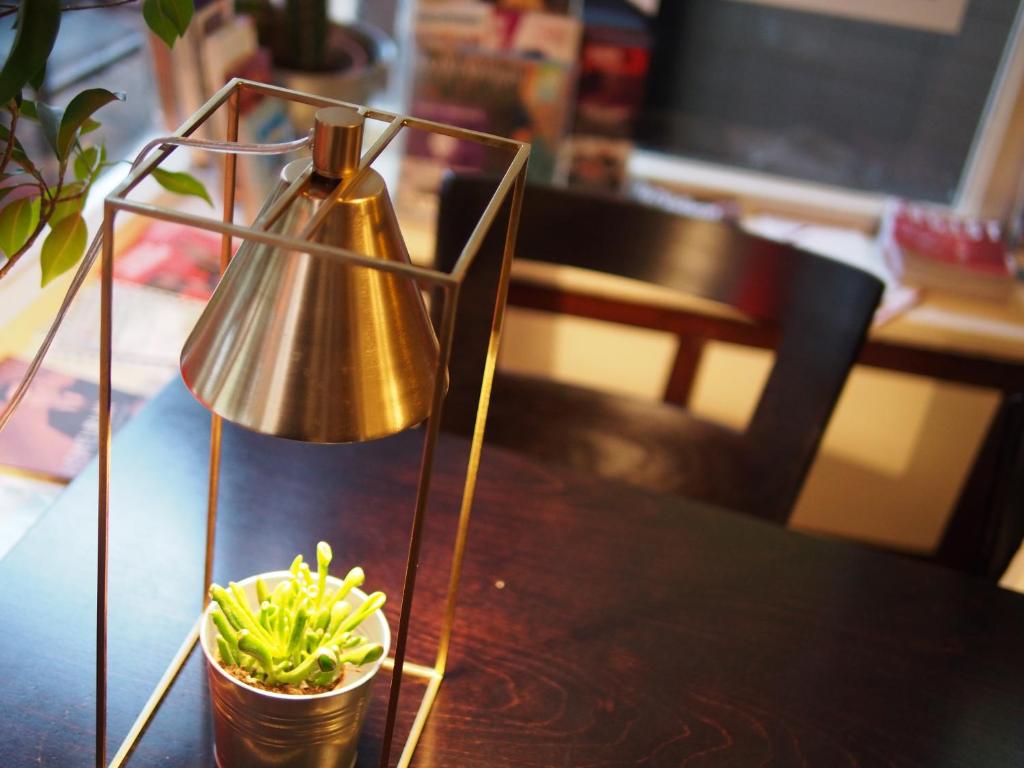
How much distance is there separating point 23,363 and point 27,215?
622 mm

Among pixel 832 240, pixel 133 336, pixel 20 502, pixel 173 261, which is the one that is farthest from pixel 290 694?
pixel 832 240

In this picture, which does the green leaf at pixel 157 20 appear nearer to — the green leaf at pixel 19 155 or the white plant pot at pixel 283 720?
the green leaf at pixel 19 155

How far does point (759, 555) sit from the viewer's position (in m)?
1.22

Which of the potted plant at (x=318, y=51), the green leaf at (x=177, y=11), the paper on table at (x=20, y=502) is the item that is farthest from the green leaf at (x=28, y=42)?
the potted plant at (x=318, y=51)

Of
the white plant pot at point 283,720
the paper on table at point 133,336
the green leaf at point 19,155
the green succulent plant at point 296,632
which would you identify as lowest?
the paper on table at point 133,336

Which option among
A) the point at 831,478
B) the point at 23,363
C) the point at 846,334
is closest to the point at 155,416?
the point at 23,363

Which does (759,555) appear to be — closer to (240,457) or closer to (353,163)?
(240,457)

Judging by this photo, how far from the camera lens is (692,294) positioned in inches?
62.2

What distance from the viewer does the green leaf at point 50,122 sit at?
0.91m

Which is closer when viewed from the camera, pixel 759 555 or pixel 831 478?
pixel 759 555

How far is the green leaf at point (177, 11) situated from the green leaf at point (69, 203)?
18 centimetres

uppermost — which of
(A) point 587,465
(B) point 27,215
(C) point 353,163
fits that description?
(C) point 353,163

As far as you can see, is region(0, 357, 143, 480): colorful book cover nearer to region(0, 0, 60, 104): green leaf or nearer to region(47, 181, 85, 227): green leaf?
region(47, 181, 85, 227): green leaf

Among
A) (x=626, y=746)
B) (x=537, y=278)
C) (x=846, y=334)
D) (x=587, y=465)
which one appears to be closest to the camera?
(x=626, y=746)
